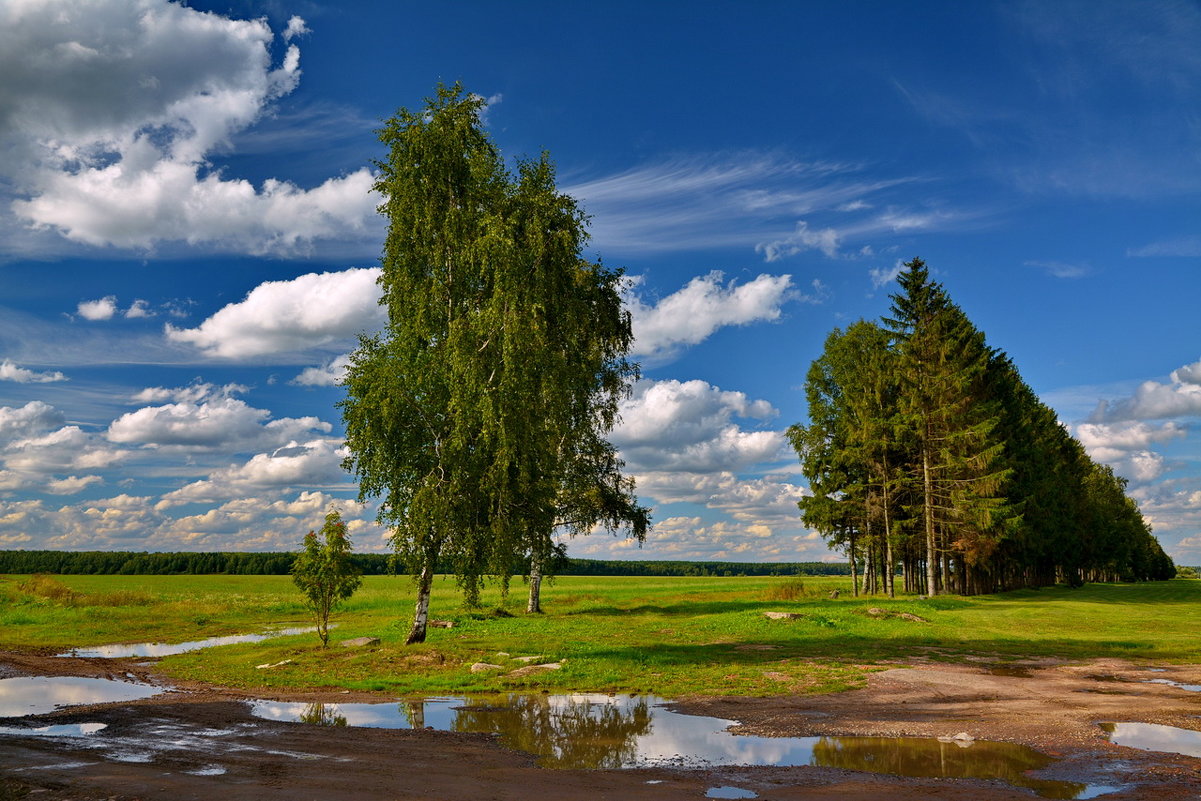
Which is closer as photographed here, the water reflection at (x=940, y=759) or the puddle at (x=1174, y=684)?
the water reflection at (x=940, y=759)

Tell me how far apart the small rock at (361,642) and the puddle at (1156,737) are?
74.8ft

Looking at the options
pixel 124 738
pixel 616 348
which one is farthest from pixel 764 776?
pixel 616 348

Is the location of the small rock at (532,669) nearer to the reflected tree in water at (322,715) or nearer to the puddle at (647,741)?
the puddle at (647,741)

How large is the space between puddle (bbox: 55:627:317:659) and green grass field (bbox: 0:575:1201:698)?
175 cm

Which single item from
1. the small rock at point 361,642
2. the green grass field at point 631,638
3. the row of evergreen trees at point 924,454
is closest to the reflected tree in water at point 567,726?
the green grass field at point 631,638

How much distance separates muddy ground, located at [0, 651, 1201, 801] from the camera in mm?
10219

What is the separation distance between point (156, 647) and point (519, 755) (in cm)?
2670

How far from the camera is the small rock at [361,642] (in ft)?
90.3

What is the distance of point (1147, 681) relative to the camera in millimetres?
20703

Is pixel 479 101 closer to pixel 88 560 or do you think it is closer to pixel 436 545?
pixel 436 545

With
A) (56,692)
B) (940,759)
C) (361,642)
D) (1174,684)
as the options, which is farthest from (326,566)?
(1174,684)

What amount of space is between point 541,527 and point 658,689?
29.8 ft

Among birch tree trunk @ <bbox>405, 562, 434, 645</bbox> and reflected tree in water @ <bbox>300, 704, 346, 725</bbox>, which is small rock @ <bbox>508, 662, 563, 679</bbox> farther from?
birch tree trunk @ <bbox>405, 562, 434, 645</bbox>

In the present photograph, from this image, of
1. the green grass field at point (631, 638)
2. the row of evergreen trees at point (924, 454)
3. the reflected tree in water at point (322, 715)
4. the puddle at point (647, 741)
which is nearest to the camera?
the puddle at point (647, 741)
